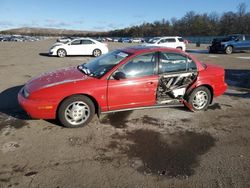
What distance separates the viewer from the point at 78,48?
20.5m

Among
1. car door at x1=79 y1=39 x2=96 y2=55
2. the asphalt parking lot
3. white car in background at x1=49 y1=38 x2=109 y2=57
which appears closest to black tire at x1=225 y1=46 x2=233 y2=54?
white car in background at x1=49 y1=38 x2=109 y2=57

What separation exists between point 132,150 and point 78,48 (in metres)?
17.0

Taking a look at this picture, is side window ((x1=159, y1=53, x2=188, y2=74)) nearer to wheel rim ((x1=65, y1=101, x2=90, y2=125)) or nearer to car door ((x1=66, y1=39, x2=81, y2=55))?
wheel rim ((x1=65, y1=101, x2=90, y2=125))

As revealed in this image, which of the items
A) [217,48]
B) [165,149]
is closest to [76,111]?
[165,149]

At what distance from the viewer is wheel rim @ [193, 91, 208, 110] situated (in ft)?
20.4

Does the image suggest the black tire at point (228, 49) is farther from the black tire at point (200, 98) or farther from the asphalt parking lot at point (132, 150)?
the black tire at point (200, 98)

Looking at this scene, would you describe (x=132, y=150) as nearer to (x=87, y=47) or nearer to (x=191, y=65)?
(x=191, y=65)

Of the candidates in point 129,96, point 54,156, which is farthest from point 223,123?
point 54,156

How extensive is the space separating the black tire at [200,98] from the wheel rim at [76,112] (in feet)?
7.90

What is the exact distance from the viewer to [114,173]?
12.2 ft

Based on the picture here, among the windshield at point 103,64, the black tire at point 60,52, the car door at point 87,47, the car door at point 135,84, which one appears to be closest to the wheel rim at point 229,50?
the car door at point 87,47

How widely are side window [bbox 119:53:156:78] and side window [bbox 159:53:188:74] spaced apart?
0.61 ft

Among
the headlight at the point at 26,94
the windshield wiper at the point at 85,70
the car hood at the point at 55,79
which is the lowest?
the headlight at the point at 26,94

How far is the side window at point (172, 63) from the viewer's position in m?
5.74
